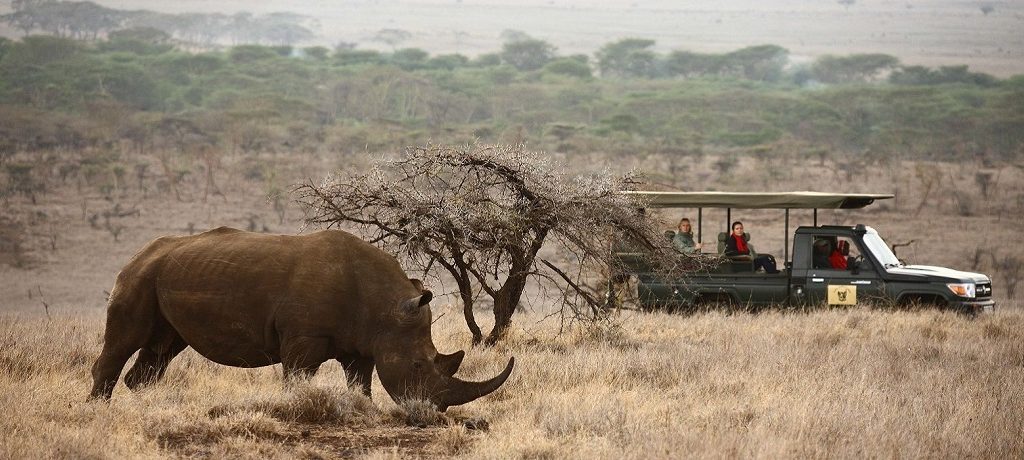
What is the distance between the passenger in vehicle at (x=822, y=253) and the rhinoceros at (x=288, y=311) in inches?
358

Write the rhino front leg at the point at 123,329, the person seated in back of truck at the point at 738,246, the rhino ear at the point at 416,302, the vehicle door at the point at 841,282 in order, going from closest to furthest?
the rhino ear at the point at 416,302
the rhino front leg at the point at 123,329
the vehicle door at the point at 841,282
the person seated in back of truck at the point at 738,246

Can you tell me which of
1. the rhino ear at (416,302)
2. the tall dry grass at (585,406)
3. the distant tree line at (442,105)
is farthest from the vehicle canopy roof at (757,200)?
the distant tree line at (442,105)

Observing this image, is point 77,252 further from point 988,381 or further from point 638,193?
point 988,381

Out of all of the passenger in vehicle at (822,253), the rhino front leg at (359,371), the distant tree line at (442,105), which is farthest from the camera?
the distant tree line at (442,105)

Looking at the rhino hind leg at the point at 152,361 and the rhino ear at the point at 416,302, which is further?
the rhino hind leg at the point at 152,361

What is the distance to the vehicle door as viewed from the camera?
17.8 meters

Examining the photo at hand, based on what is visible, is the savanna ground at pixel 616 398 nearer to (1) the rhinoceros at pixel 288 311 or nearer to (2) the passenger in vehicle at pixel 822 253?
(1) the rhinoceros at pixel 288 311

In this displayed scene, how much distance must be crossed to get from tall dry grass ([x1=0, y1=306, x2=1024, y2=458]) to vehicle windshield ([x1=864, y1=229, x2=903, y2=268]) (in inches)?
101

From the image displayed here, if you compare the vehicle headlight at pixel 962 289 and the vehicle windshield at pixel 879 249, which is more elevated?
the vehicle windshield at pixel 879 249

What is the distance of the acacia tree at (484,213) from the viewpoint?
550 inches

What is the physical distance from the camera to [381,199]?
551 inches

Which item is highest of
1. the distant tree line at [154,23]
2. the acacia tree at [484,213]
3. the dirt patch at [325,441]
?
the distant tree line at [154,23]

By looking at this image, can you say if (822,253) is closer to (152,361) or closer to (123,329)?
(152,361)

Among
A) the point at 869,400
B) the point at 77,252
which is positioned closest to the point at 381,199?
the point at 869,400
